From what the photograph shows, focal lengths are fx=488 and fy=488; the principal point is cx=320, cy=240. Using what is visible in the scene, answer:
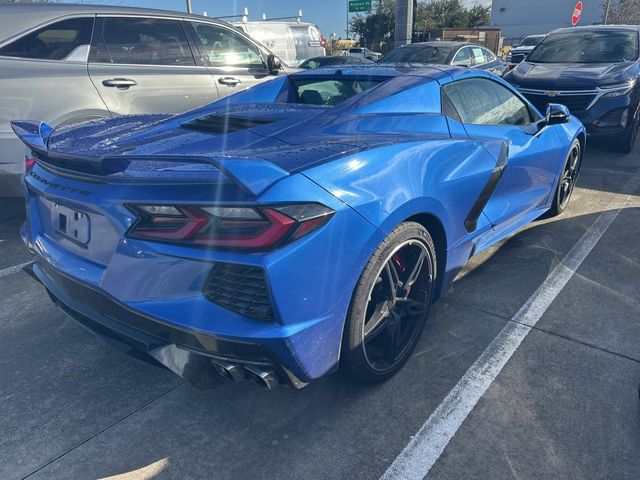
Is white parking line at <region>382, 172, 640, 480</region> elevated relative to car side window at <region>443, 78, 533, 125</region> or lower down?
lower down

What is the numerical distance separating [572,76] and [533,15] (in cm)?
6759

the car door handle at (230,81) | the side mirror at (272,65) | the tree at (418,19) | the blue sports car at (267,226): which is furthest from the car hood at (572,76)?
the tree at (418,19)

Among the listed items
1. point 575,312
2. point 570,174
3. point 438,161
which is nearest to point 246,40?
point 570,174

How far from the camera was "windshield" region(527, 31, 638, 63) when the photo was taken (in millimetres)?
7203

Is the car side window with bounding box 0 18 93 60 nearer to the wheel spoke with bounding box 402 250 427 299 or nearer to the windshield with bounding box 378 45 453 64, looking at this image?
the wheel spoke with bounding box 402 250 427 299

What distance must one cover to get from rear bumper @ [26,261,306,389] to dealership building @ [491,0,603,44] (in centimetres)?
6475

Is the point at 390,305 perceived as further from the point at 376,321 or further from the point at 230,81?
the point at 230,81

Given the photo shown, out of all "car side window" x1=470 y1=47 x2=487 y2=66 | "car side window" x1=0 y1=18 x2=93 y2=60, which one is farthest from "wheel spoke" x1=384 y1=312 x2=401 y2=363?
"car side window" x1=470 y1=47 x2=487 y2=66

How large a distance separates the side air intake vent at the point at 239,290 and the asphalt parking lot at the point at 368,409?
0.73m

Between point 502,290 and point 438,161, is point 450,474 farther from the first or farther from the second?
point 502,290

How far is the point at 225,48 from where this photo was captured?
5684 mm

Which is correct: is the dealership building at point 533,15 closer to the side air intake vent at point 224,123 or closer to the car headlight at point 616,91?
the car headlight at point 616,91

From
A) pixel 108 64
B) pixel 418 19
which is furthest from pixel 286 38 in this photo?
pixel 418 19

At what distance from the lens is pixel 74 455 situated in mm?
2023
